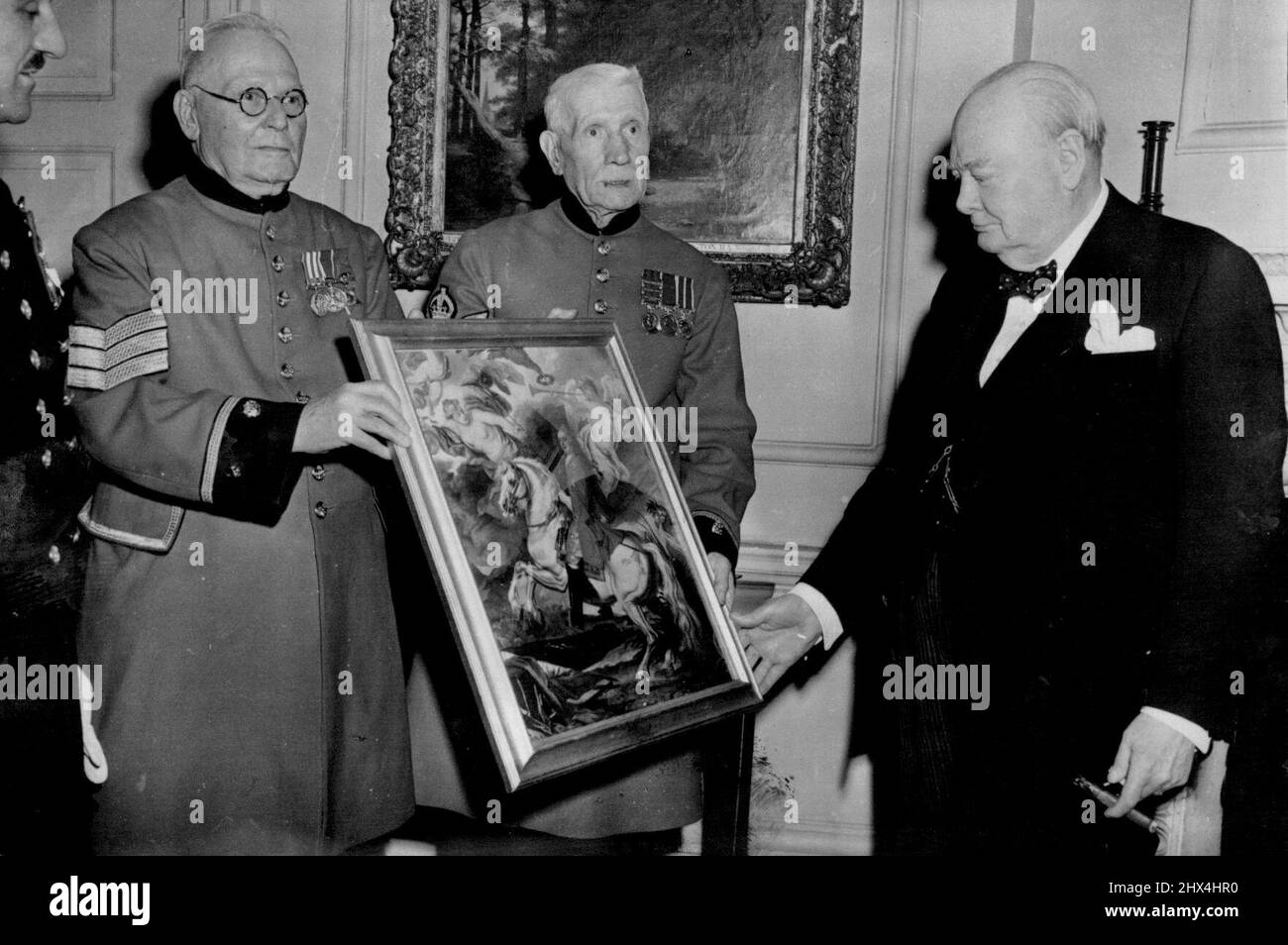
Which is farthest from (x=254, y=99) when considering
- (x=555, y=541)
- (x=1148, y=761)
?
(x=1148, y=761)

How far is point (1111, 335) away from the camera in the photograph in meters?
1.82

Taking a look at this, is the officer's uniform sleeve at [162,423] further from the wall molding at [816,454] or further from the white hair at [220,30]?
the wall molding at [816,454]

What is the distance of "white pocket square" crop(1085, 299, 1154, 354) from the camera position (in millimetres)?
1793

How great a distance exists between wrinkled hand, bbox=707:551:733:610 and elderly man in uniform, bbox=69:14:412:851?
712mm

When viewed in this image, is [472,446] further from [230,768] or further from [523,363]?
[230,768]

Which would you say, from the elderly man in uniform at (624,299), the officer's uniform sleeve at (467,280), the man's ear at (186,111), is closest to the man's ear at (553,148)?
the elderly man in uniform at (624,299)

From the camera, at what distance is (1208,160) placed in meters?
2.77

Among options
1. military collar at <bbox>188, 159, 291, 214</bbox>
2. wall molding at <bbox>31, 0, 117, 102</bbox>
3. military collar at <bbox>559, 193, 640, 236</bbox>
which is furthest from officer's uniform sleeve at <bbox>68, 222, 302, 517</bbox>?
wall molding at <bbox>31, 0, 117, 102</bbox>

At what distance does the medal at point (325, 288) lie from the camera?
2.32 m

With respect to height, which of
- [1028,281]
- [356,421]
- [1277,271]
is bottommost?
[356,421]

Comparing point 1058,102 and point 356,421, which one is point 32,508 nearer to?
point 356,421

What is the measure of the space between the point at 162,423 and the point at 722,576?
1133mm

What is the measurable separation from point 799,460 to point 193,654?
1.80 metres

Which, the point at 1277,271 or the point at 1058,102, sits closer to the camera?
the point at 1058,102
